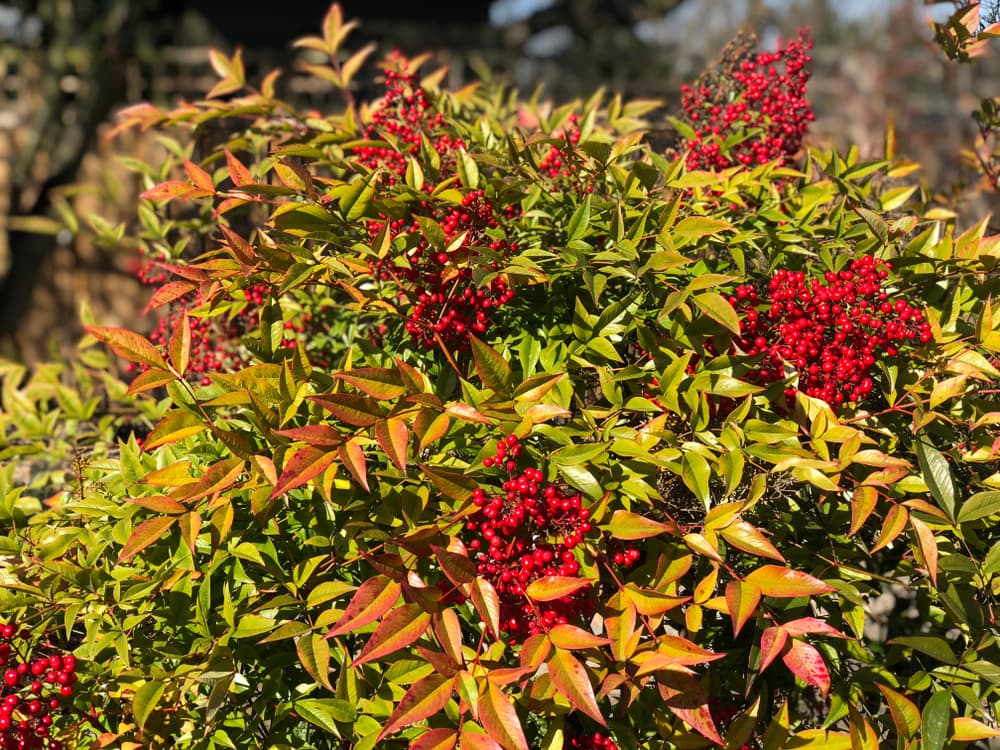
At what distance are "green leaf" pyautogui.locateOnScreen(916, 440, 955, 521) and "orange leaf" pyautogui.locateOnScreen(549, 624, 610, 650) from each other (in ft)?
1.79

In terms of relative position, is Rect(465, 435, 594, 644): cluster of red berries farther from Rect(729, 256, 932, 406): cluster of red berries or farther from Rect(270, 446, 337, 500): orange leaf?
Rect(729, 256, 932, 406): cluster of red berries

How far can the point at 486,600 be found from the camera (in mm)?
1226

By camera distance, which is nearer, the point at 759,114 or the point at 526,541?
the point at 526,541

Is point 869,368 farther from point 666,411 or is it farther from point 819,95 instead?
point 819,95

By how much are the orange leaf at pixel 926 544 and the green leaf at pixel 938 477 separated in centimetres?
4

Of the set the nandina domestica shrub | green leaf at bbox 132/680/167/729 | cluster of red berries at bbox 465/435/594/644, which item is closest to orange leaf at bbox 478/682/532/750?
the nandina domestica shrub

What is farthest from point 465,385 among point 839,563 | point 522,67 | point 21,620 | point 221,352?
point 522,67

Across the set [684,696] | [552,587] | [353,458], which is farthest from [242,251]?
[684,696]

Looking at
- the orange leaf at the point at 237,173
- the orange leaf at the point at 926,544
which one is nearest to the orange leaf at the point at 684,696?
the orange leaf at the point at 926,544

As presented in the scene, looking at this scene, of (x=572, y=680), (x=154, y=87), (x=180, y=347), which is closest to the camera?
(x=572, y=680)

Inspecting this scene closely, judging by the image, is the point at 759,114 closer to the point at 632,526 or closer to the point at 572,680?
the point at 632,526

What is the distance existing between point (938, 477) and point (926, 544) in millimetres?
110

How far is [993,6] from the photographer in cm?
183

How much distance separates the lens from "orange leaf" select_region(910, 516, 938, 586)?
4.18 ft
